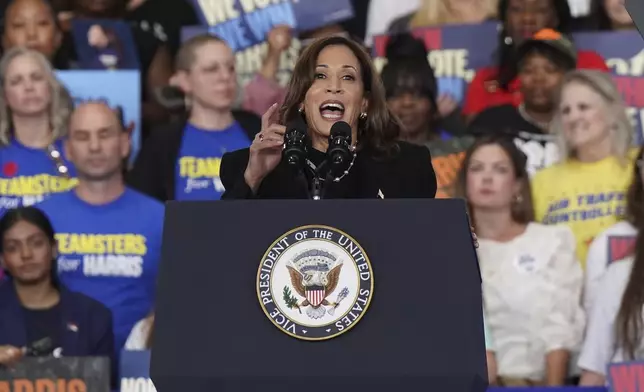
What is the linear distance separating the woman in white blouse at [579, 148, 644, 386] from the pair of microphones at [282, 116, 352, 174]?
2289mm

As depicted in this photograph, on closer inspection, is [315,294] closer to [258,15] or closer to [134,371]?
[134,371]

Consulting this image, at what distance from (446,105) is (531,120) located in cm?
42

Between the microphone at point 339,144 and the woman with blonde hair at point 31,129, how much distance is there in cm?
335

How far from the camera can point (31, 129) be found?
19.9 ft

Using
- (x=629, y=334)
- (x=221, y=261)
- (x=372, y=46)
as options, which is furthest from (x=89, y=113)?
(x=221, y=261)

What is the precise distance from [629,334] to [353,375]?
8.35 feet

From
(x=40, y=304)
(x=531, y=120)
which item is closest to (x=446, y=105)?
(x=531, y=120)

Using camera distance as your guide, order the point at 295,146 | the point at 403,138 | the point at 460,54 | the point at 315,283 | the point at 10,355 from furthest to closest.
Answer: the point at 460,54, the point at 10,355, the point at 403,138, the point at 295,146, the point at 315,283

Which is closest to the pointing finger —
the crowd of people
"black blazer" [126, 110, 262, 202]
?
the crowd of people

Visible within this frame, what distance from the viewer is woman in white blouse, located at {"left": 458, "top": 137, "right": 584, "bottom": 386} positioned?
509 cm

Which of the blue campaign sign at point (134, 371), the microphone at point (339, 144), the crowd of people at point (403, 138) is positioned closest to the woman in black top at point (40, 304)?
the crowd of people at point (403, 138)

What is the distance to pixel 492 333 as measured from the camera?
16.8 feet

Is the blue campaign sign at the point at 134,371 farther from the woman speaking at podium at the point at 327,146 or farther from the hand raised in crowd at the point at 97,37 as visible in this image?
the hand raised in crowd at the point at 97,37

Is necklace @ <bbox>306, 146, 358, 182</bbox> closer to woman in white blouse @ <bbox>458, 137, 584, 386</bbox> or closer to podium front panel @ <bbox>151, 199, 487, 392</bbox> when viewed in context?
podium front panel @ <bbox>151, 199, 487, 392</bbox>
